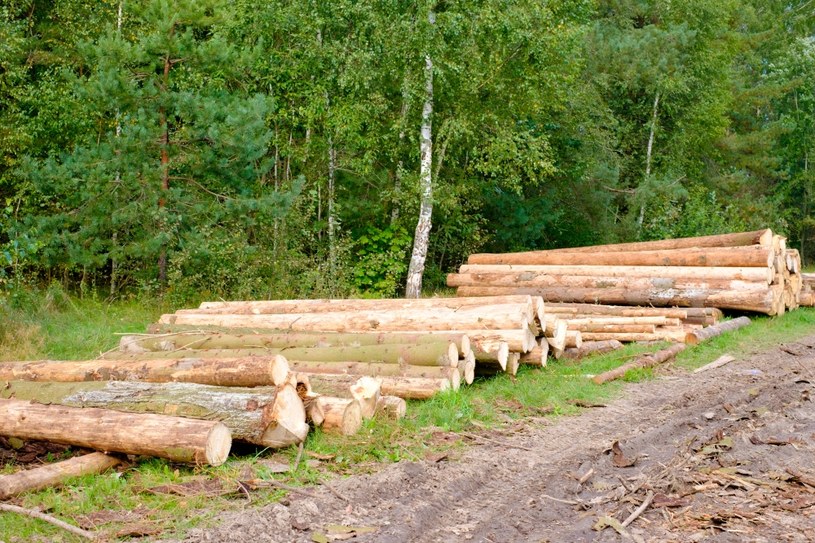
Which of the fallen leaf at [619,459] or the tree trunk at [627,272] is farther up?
the tree trunk at [627,272]

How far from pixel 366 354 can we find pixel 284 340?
1413mm

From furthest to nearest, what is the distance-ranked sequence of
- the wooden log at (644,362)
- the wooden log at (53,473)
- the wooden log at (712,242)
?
the wooden log at (712,242) < the wooden log at (644,362) < the wooden log at (53,473)

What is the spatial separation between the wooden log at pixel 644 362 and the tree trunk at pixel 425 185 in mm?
7210

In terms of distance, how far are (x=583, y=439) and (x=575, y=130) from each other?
18.4 metres

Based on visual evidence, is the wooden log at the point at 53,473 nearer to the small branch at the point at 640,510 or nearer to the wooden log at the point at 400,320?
the small branch at the point at 640,510

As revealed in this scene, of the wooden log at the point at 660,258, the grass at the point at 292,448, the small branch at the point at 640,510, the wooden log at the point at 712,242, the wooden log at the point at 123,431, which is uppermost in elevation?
the wooden log at the point at 712,242

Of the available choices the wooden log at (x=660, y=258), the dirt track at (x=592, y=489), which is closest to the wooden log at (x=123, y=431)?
the dirt track at (x=592, y=489)

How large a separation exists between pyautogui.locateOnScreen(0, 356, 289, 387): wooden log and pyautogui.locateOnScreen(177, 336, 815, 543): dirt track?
4.55 ft

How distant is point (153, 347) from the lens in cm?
1020

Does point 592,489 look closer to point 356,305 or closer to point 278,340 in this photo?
point 278,340

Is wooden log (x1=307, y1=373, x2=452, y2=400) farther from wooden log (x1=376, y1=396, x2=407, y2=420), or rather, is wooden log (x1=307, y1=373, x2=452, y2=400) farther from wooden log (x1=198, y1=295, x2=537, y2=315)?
wooden log (x1=198, y1=295, x2=537, y2=315)

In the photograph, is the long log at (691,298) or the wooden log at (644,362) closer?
the wooden log at (644,362)

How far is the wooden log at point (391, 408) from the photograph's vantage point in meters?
7.51

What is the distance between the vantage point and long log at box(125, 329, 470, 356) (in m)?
9.02
